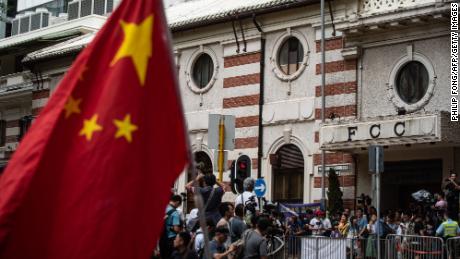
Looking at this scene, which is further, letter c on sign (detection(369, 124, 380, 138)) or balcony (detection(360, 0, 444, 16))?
balcony (detection(360, 0, 444, 16))

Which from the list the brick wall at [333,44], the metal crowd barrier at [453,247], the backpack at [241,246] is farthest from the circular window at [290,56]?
the backpack at [241,246]

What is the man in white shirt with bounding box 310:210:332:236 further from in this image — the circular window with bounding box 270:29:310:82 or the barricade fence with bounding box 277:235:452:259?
the circular window with bounding box 270:29:310:82

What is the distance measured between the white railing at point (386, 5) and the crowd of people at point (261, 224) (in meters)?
5.71

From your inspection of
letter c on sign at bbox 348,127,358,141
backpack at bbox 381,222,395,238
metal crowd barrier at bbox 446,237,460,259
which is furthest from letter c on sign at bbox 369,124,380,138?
metal crowd barrier at bbox 446,237,460,259

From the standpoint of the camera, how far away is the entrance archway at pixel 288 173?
99.6ft

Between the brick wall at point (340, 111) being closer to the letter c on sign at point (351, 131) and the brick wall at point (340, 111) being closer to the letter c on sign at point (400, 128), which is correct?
the letter c on sign at point (351, 131)

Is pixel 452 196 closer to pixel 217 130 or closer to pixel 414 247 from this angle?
pixel 414 247

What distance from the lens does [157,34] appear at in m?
6.60

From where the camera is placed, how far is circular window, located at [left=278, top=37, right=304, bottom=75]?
31094 millimetres

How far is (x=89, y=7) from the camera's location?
147 feet

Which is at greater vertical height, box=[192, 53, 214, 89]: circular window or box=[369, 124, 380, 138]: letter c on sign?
box=[192, 53, 214, 89]: circular window

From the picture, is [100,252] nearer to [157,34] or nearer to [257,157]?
[157,34]

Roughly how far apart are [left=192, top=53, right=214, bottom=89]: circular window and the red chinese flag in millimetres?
27118

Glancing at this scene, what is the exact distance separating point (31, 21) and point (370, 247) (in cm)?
3296
